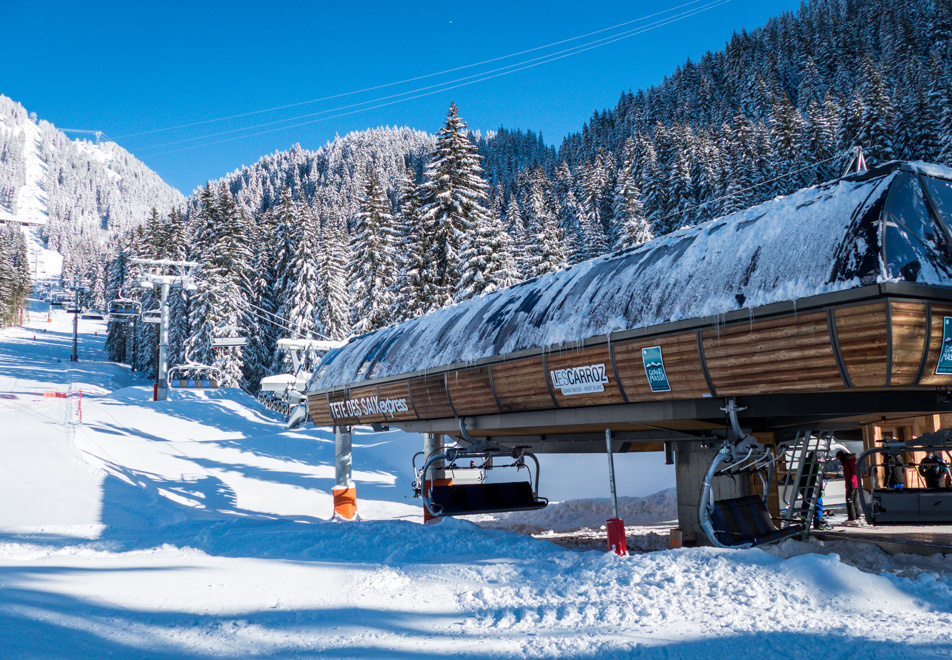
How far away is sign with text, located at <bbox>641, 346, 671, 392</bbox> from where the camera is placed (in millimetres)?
8391

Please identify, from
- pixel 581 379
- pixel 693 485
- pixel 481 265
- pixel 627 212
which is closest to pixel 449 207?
pixel 481 265

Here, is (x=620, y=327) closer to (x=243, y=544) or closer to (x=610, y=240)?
(x=243, y=544)

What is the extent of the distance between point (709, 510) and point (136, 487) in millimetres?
19361

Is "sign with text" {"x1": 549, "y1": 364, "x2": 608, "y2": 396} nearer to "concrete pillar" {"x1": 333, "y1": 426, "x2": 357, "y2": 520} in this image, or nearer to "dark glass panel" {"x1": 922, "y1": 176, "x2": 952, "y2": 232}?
"dark glass panel" {"x1": 922, "y1": 176, "x2": 952, "y2": 232}

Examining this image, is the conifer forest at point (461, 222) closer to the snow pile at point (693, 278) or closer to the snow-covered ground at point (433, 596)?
the snow pile at point (693, 278)

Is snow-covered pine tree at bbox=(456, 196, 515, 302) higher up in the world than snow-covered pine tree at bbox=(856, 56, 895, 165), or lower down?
lower down

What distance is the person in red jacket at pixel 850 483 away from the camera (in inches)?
555

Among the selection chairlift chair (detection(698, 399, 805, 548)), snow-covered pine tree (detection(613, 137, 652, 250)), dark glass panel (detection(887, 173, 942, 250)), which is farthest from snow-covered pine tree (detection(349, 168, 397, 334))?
dark glass panel (detection(887, 173, 942, 250))

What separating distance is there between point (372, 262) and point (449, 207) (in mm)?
8883

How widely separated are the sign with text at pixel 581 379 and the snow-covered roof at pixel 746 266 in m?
0.47

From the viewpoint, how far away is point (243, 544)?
9.91 metres

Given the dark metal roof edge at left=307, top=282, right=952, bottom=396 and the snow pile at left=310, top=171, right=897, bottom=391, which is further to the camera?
the snow pile at left=310, top=171, right=897, bottom=391

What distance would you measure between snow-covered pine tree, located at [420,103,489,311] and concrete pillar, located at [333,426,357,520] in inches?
504

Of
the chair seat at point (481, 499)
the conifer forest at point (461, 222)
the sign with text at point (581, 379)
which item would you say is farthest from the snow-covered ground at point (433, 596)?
the conifer forest at point (461, 222)
